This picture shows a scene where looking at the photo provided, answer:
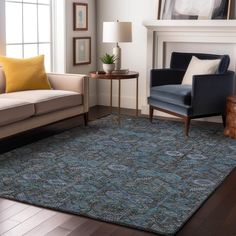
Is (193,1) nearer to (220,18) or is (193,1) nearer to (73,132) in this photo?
(220,18)

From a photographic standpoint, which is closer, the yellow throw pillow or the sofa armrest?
the yellow throw pillow

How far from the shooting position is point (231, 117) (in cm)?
489

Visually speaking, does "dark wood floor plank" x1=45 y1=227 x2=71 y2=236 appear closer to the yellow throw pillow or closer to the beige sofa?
the beige sofa

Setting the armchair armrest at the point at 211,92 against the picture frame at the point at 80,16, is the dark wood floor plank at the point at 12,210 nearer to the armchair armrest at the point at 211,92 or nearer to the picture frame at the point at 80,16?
the armchair armrest at the point at 211,92

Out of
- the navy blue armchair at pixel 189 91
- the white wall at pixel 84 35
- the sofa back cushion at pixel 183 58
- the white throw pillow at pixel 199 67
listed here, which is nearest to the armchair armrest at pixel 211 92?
the navy blue armchair at pixel 189 91

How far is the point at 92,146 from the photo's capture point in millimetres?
4449

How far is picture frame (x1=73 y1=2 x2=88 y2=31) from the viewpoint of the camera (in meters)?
6.02

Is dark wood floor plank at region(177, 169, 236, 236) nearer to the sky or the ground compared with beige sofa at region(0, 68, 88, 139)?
nearer to the ground

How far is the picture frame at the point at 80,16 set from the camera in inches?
237

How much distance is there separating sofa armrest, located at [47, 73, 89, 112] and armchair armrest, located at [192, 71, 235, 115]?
1239 mm

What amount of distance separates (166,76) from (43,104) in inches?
66.3

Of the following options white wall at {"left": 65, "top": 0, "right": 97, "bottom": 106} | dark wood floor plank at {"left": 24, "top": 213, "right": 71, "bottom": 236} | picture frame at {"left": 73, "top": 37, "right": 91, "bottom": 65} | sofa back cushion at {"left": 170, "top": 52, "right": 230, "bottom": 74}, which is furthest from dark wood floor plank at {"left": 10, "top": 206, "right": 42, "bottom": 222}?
picture frame at {"left": 73, "top": 37, "right": 91, "bottom": 65}

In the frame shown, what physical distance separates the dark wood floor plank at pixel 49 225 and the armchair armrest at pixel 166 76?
295 centimetres

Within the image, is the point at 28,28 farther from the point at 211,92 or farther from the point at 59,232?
the point at 59,232
